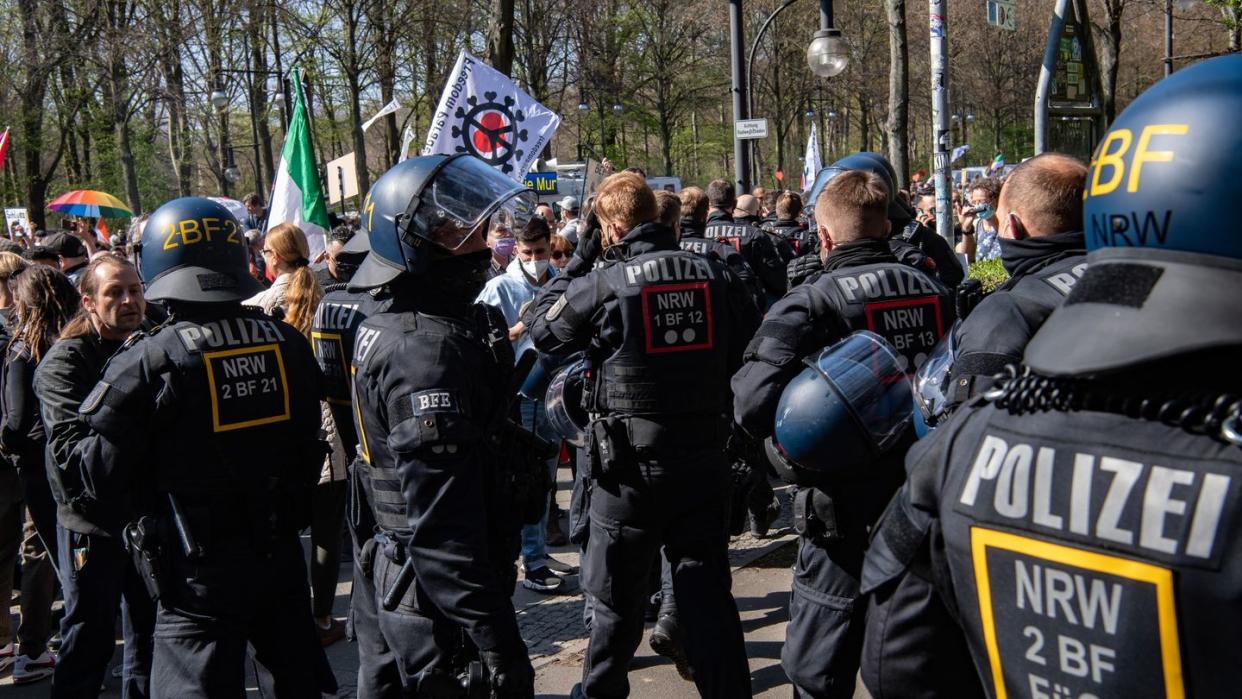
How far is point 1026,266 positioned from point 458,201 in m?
1.71

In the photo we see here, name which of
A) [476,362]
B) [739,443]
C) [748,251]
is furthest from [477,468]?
[748,251]

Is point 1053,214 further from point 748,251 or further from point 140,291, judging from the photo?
point 748,251

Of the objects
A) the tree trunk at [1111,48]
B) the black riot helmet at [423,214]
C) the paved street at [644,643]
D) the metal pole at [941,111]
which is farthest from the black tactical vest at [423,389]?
the tree trunk at [1111,48]

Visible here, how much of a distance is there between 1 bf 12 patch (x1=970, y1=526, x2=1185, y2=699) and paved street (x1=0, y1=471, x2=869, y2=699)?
320 cm

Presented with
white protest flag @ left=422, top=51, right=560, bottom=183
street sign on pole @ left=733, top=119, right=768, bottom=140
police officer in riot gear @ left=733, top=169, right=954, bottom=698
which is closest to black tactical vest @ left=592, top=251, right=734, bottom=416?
police officer in riot gear @ left=733, top=169, right=954, bottom=698

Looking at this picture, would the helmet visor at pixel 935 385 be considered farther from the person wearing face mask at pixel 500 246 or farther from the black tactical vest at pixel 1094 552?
the person wearing face mask at pixel 500 246

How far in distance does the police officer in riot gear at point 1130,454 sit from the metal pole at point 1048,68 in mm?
10368

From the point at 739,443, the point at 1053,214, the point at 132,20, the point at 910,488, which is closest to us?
the point at 910,488

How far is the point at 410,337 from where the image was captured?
2.89 meters

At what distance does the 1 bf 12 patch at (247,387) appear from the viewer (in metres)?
3.33

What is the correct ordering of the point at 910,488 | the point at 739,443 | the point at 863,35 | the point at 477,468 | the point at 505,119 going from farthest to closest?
the point at 863,35, the point at 505,119, the point at 739,443, the point at 477,468, the point at 910,488

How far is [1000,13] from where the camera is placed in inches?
408

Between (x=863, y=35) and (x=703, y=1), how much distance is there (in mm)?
6770

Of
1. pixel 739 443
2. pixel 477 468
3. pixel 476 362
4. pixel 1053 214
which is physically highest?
pixel 1053 214
